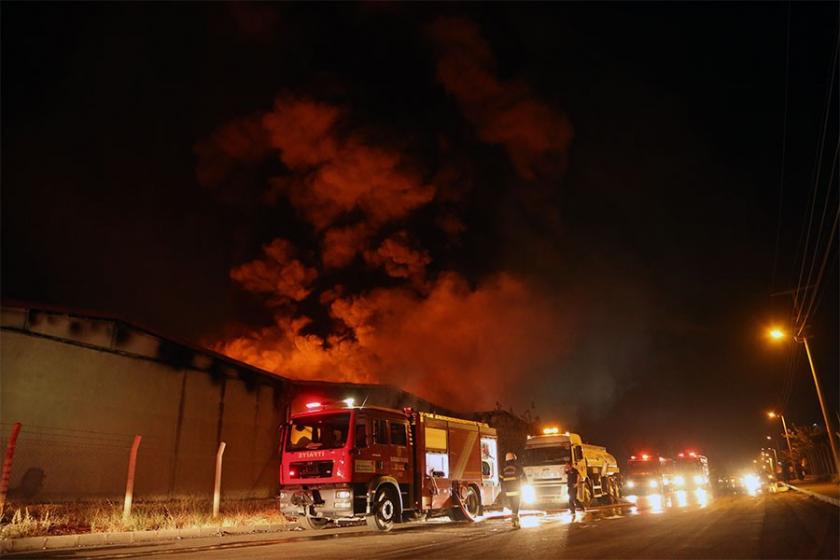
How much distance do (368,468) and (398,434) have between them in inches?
59.1

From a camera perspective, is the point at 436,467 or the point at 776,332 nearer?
the point at 436,467

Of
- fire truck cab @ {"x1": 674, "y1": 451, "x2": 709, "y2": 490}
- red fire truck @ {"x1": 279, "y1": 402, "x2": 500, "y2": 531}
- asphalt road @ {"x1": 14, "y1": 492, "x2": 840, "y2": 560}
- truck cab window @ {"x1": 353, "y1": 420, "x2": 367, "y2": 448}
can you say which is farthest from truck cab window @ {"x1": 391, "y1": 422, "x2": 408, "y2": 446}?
fire truck cab @ {"x1": 674, "y1": 451, "x2": 709, "y2": 490}

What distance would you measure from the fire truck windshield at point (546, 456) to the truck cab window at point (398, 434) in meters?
8.05

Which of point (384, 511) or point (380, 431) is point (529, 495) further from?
point (380, 431)

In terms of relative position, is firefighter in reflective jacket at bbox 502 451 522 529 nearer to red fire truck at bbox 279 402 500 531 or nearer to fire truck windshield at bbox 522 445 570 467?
red fire truck at bbox 279 402 500 531

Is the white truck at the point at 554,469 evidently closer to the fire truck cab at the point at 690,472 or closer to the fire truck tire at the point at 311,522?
the fire truck tire at the point at 311,522

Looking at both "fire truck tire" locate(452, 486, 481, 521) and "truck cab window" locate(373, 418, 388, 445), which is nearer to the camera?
"truck cab window" locate(373, 418, 388, 445)

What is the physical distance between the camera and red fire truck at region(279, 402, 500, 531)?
12.2 metres

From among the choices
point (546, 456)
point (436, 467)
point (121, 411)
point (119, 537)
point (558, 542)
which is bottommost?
point (558, 542)

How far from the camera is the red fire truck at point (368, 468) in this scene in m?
12.2

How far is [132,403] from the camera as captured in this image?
1606 centimetres

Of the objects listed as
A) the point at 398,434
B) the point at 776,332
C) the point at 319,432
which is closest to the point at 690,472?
the point at 776,332

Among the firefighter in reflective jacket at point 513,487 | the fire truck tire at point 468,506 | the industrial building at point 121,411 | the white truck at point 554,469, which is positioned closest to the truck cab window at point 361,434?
the firefighter in reflective jacket at point 513,487

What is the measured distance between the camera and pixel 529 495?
64.7ft
